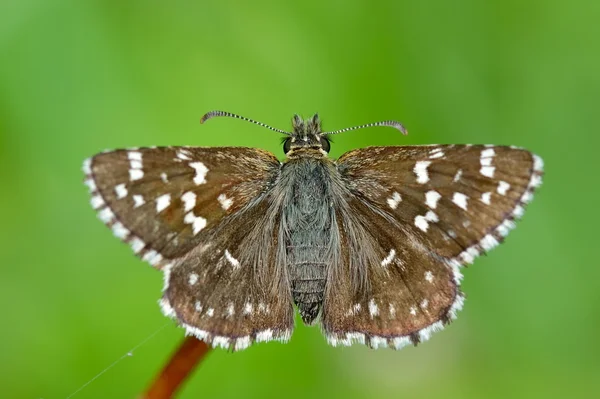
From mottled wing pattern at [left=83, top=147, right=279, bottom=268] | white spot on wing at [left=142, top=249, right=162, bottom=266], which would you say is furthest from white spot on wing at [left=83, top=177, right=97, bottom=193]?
white spot on wing at [left=142, top=249, right=162, bottom=266]

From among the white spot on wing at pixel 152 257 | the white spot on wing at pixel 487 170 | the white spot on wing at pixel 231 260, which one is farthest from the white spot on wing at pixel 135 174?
the white spot on wing at pixel 487 170

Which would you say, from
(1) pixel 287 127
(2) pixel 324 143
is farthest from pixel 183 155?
(1) pixel 287 127

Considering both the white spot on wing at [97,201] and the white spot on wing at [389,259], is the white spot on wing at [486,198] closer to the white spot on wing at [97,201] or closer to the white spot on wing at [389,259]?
the white spot on wing at [389,259]

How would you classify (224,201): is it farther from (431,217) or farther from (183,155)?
Result: (431,217)

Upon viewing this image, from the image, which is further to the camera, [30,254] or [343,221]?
[30,254]

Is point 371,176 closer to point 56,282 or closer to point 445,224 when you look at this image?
point 445,224

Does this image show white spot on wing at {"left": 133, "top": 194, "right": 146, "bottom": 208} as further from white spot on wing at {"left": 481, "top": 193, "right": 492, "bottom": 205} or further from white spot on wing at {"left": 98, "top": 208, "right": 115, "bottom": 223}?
white spot on wing at {"left": 481, "top": 193, "right": 492, "bottom": 205}

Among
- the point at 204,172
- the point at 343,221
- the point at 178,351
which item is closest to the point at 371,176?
the point at 343,221
